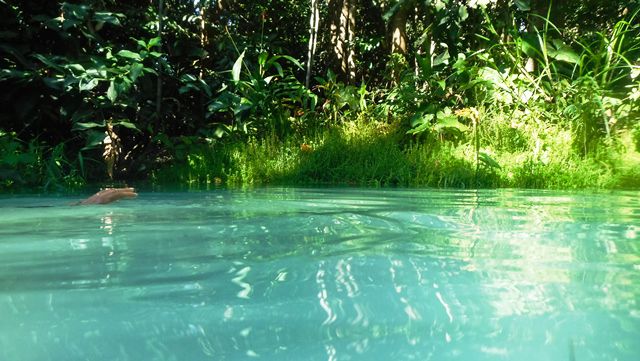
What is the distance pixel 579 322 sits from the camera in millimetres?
881

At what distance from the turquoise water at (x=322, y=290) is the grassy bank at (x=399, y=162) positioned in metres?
2.68

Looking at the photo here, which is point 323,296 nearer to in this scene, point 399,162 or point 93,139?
point 399,162

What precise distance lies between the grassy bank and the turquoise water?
2.68 meters

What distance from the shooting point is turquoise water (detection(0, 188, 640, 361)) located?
0.79 meters

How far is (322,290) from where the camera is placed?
1.07 metres

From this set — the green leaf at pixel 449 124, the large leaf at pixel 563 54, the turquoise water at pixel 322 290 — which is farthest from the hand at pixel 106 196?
the large leaf at pixel 563 54

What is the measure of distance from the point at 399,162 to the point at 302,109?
187 centimetres

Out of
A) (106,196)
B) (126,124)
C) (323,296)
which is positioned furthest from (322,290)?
(126,124)

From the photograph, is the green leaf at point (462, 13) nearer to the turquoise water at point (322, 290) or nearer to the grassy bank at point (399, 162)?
the grassy bank at point (399, 162)

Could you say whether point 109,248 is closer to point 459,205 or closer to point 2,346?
point 2,346

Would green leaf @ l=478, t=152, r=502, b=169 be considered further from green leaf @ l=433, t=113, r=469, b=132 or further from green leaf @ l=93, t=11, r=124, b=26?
green leaf @ l=93, t=11, r=124, b=26

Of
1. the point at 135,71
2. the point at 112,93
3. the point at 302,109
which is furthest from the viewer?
the point at 302,109

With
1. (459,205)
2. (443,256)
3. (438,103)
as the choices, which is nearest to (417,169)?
(438,103)

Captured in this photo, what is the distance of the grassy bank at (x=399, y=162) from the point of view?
467cm
